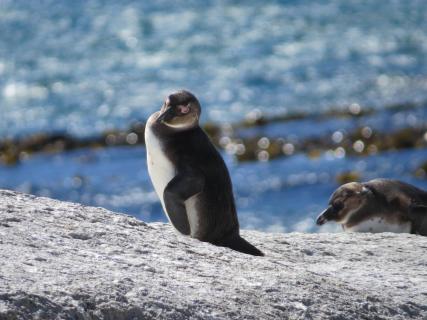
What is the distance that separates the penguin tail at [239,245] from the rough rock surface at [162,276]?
0.10 meters

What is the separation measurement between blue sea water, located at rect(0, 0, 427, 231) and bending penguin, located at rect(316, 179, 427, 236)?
5645 millimetres

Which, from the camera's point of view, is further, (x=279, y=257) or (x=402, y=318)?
(x=279, y=257)

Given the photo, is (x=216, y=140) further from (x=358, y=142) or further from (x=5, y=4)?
(x=5, y=4)

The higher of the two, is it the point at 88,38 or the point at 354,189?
the point at 88,38

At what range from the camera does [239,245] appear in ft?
19.7

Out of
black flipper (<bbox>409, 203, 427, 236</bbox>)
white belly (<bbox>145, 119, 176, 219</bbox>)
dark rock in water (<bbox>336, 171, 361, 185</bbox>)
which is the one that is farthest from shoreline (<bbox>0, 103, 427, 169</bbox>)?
white belly (<bbox>145, 119, 176, 219</bbox>)

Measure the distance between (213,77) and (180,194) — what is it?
60.2 feet

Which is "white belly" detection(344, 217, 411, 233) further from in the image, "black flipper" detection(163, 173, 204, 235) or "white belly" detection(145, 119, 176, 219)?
"black flipper" detection(163, 173, 204, 235)

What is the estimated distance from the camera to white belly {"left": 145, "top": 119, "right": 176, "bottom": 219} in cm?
632

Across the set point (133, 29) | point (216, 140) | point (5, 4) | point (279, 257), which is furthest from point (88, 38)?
point (279, 257)

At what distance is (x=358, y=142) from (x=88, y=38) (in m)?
14.2

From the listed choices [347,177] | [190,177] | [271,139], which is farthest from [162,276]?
[271,139]

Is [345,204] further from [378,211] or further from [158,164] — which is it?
[158,164]

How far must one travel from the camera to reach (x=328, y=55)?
25.5m
